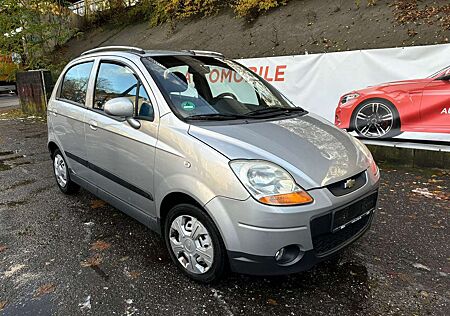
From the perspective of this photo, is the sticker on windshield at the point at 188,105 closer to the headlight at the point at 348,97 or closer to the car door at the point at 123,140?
the car door at the point at 123,140

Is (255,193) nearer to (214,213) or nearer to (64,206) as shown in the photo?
(214,213)

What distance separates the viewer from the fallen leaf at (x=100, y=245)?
3.26 meters

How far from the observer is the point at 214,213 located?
7.72 ft

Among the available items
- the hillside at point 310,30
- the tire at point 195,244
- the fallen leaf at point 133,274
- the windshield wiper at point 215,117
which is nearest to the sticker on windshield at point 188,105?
the windshield wiper at point 215,117

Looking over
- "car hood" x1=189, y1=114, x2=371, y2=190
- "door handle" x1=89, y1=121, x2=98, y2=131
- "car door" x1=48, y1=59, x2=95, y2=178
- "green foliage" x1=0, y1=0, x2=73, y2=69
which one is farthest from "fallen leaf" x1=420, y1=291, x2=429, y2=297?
"green foliage" x1=0, y1=0, x2=73, y2=69

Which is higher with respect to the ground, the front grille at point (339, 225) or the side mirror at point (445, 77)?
the side mirror at point (445, 77)

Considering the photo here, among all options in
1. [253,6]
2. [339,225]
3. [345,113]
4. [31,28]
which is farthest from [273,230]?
[31,28]

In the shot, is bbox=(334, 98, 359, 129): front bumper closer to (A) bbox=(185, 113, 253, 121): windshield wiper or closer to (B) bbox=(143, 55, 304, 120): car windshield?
(B) bbox=(143, 55, 304, 120): car windshield

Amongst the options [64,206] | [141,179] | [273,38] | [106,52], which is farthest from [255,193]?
[273,38]

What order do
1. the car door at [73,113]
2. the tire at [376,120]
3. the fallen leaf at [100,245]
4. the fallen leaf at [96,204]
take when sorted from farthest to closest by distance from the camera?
the tire at [376,120] < the fallen leaf at [96,204] < the car door at [73,113] < the fallen leaf at [100,245]

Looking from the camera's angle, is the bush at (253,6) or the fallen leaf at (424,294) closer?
the fallen leaf at (424,294)

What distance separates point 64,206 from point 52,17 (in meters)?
14.8

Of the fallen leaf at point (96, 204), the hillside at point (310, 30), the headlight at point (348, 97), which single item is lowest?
the fallen leaf at point (96, 204)

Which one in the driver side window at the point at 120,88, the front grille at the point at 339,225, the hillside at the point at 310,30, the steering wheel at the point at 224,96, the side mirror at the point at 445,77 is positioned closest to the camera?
the front grille at the point at 339,225
